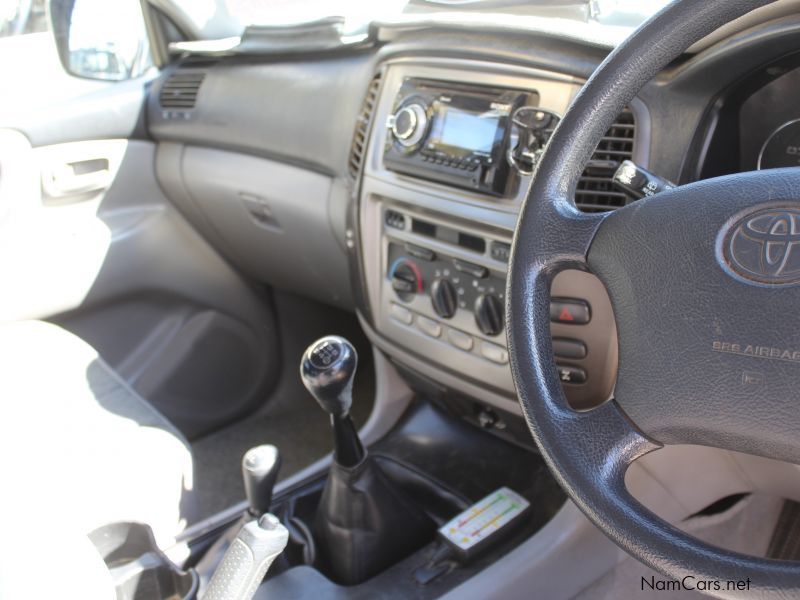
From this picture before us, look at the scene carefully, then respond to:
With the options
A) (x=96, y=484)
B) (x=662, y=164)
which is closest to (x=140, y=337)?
(x=96, y=484)

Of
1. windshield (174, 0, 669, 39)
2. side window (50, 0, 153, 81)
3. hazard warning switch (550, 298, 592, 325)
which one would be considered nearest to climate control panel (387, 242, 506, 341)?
hazard warning switch (550, 298, 592, 325)

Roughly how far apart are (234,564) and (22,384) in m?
0.75

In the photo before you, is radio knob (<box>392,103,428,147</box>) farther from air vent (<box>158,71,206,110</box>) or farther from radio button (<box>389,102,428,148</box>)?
air vent (<box>158,71,206,110</box>)

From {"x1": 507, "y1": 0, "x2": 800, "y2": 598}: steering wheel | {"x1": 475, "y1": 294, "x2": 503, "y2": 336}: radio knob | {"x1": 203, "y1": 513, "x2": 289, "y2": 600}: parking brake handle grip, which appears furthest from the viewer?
{"x1": 475, "y1": 294, "x2": 503, "y2": 336}: radio knob

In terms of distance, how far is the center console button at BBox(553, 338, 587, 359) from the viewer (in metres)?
1.07

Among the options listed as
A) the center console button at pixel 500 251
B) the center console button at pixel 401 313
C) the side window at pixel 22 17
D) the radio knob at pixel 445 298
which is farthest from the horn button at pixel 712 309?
the side window at pixel 22 17

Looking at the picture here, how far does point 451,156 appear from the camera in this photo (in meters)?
1.18

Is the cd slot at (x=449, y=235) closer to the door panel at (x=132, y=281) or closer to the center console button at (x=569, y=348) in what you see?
the center console button at (x=569, y=348)

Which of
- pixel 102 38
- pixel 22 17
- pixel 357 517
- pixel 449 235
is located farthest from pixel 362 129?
pixel 22 17

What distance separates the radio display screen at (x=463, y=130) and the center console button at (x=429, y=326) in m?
0.27

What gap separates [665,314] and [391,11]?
92 cm

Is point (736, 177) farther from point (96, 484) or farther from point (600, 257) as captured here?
point (96, 484)

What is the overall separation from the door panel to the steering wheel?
125 cm

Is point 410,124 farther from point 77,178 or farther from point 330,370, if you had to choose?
point 77,178
